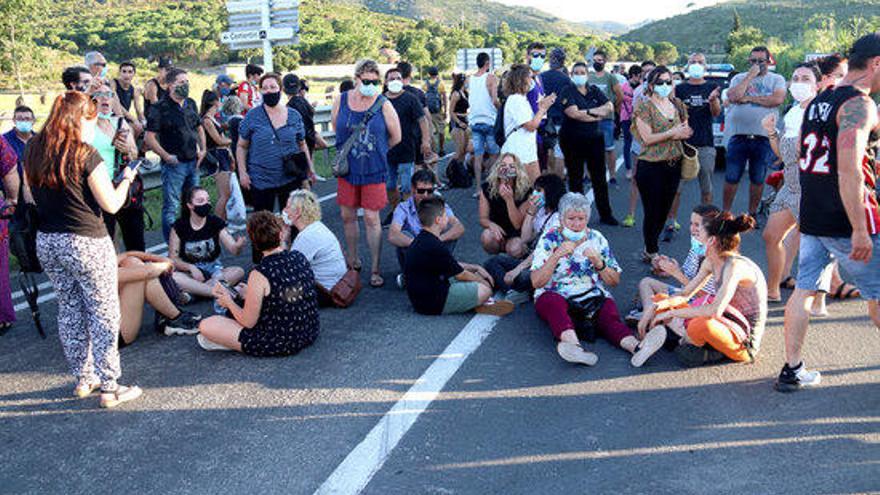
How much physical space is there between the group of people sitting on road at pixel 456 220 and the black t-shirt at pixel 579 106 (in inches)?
0.9

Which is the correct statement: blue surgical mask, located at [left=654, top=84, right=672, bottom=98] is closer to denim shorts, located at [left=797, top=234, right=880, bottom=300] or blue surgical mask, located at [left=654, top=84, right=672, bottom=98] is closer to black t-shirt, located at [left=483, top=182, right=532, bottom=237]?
black t-shirt, located at [left=483, top=182, right=532, bottom=237]

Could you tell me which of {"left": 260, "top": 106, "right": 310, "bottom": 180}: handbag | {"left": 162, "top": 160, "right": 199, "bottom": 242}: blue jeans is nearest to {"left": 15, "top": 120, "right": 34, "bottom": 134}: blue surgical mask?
{"left": 162, "top": 160, "right": 199, "bottom": 242}: blue jeans

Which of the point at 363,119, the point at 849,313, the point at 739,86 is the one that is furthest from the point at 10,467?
the point at 739,86

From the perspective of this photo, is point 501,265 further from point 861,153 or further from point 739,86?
point 739,86

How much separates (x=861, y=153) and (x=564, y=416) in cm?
217

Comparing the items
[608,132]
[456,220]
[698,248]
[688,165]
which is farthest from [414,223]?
[608,132]

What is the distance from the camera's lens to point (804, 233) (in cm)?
475

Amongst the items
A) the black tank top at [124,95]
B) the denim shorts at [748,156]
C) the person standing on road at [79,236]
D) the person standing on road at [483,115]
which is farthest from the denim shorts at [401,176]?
the person standing on road at [79,236]

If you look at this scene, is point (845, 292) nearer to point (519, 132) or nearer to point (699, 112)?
point (699, 112)

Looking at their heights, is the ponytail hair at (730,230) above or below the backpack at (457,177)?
above

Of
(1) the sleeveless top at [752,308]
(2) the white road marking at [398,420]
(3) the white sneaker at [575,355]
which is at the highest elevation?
(1) the sleeveless top at [752,308]

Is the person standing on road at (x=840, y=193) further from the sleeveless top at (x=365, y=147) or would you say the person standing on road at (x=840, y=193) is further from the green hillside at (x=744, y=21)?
the green hillside at (x=744, y=21)

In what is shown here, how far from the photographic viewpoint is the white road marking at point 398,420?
379 cm

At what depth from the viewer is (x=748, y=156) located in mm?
9094
